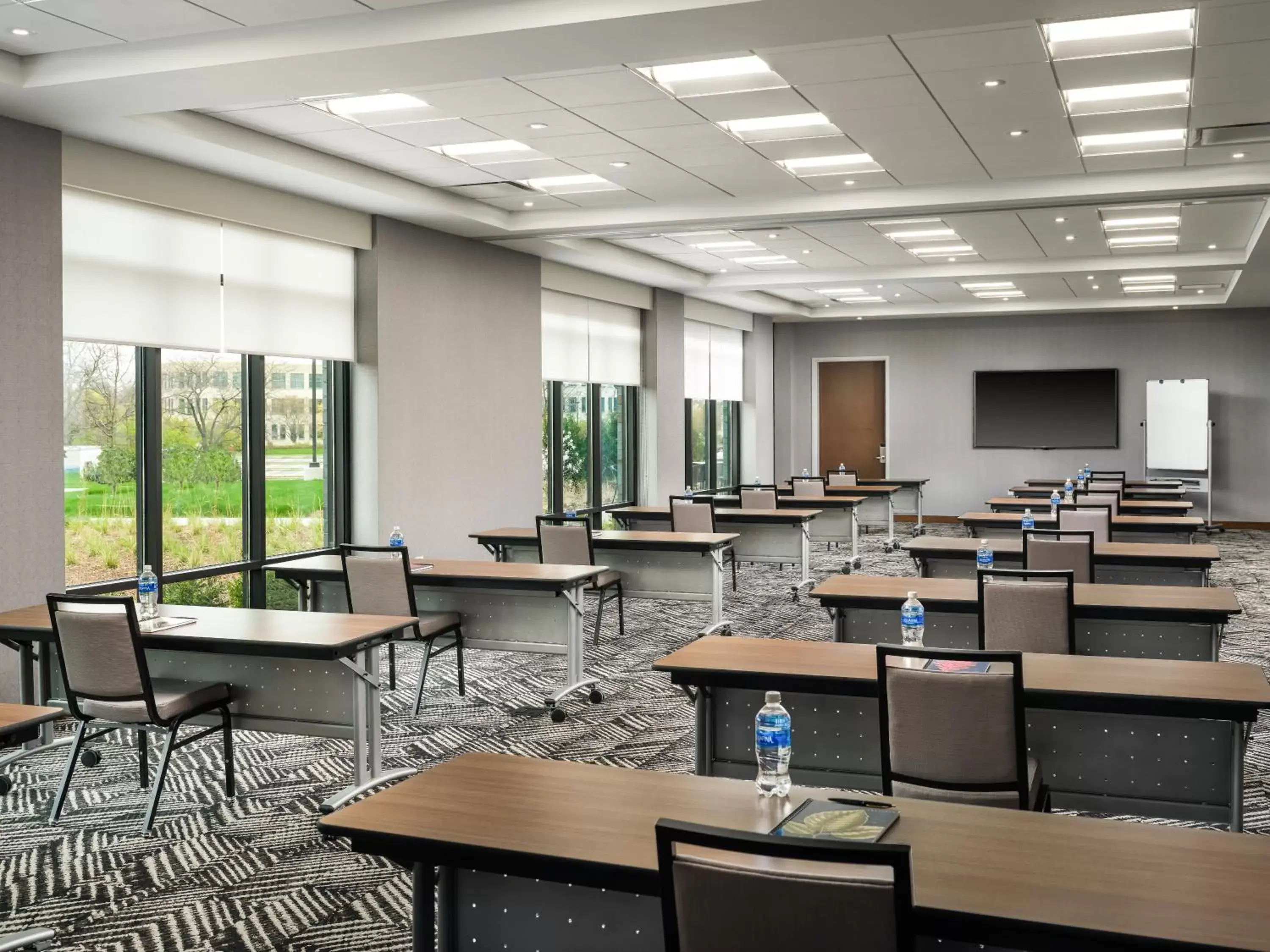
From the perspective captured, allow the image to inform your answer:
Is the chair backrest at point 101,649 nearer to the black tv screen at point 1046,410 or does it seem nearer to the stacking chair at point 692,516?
the stacking chair at point 692,516

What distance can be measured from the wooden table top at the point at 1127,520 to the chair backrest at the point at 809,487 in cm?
346

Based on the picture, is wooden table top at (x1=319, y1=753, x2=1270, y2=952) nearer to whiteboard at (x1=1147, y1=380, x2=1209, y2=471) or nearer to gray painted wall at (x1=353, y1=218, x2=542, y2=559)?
gray painted wall at (x1=353, y1=218, x2=542, y2=559)

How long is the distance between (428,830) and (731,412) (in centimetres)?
1581

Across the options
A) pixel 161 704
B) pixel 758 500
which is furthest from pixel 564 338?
pixel 161 704

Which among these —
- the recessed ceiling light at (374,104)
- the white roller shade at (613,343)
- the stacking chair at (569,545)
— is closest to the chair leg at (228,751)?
the stacking chair at (569,545)

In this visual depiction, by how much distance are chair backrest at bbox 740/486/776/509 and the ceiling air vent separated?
16.4 feet

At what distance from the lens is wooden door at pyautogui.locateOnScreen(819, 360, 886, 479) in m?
19.4

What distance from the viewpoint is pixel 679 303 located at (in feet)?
48.3

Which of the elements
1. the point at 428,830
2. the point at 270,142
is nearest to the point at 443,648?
the point at 270,142

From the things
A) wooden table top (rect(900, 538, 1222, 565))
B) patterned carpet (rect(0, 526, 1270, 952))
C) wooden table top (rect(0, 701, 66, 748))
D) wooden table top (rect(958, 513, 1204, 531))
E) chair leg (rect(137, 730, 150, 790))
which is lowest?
patterned carpet (rect(0, 526, 1270, 952))

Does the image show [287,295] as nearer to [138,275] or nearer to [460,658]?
[138,275]

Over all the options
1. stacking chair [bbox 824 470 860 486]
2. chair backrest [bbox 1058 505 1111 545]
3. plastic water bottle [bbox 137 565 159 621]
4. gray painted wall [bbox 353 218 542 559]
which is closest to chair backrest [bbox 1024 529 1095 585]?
chair backrest [bbox 1058 505 1111 545]

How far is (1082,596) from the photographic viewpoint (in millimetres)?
5156

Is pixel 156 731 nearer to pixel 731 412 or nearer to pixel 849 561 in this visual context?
pixel 849 561
